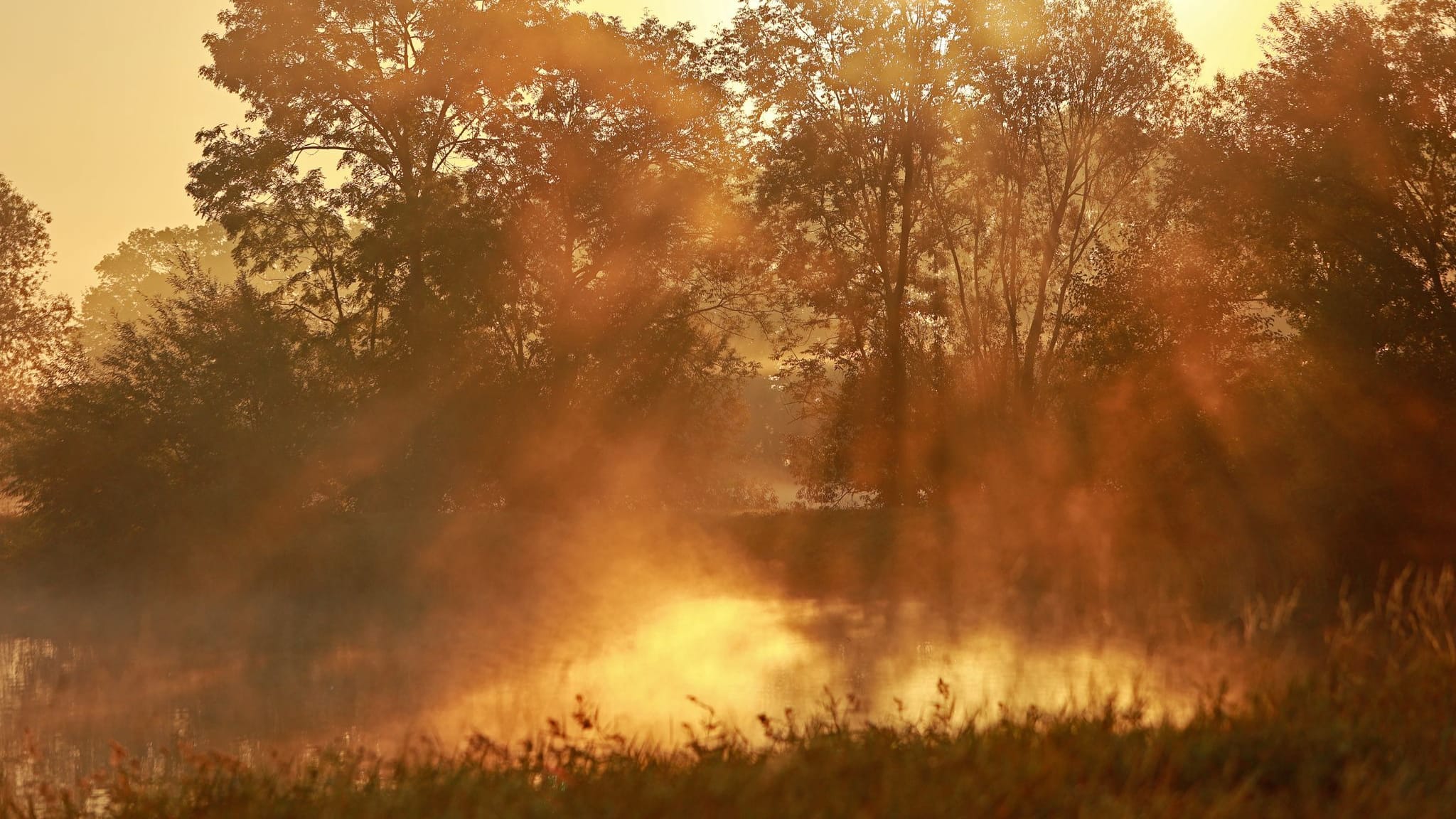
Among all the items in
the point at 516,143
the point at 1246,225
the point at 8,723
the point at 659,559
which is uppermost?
the point at 516,143

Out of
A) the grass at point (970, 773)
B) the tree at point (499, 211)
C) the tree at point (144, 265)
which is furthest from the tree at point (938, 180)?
the tree at point (144, 265)

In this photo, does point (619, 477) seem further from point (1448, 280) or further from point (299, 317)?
point (1448, 280)

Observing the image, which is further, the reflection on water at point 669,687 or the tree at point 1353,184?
the tree at point 1353,184

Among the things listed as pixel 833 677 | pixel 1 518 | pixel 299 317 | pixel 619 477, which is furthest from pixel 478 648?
pixel 1 518

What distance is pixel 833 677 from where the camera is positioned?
Result: 52.0ft

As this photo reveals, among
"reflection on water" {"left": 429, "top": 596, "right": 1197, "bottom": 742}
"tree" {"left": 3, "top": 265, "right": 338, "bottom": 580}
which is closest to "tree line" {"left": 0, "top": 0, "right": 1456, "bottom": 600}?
"tree" {"left": 3, "top": 265, "right": 338, "bottom": 580}

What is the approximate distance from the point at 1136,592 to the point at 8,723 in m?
16.7

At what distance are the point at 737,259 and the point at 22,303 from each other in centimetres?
3264

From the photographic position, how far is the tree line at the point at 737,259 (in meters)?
27.7

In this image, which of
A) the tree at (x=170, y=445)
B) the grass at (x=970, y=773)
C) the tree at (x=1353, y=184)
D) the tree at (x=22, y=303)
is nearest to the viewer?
the grass at (x=970, y=773)

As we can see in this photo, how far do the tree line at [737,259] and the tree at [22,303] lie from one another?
19311mm

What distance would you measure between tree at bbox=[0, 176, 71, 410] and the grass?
48.3 m

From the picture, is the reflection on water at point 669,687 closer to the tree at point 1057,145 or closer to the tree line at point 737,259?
the tree line at point 737,259

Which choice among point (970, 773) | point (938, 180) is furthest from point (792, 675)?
point (938, 180)
